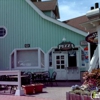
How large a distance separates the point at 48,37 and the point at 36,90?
639 cm

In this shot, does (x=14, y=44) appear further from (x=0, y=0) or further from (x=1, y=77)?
(x=1, y=77)

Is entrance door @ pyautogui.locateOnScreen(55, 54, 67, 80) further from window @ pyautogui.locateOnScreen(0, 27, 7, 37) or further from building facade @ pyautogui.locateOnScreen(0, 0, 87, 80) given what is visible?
window @ pyautogui.locateOnScreen(0, 27, 7, 37)

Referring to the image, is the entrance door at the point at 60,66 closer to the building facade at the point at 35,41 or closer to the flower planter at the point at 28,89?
the building facade at the point at 35,41

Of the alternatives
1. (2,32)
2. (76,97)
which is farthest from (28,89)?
(2,32)

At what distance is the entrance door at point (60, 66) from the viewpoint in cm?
1742

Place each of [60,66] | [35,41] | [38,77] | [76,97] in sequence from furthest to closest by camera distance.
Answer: [35,41] < [60,66] < [38,77] < [76,97]

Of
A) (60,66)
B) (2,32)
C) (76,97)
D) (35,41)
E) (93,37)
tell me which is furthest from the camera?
(2,32)

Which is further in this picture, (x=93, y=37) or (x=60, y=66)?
(x=60, y=66)

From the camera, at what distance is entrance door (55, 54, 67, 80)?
1742 cm

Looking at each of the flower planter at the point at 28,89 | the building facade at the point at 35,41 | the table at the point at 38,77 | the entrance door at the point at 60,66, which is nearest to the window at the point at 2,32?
the building facade at the point at 35,41

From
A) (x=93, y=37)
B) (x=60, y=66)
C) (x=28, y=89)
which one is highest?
(x=93, y=37)

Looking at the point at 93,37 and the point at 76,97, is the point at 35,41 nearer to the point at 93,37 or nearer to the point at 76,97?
the point at 93,37

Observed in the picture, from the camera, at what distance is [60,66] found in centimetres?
1759

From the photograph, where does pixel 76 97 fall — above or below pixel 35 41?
below
